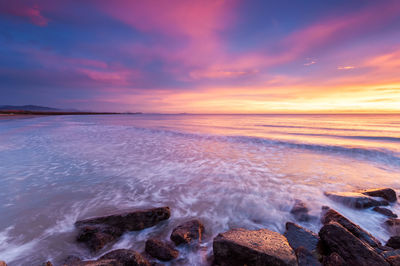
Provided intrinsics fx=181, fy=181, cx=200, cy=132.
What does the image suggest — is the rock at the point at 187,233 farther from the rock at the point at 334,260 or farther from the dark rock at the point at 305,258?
the rock at the point at 334,260

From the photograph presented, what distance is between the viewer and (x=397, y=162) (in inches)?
347

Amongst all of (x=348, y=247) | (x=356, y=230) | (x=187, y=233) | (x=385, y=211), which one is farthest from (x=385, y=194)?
(x=187, y=233)

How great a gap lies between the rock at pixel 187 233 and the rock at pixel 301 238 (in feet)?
5.09

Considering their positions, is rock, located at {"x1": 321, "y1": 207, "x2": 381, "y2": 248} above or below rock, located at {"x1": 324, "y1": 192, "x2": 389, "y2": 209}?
above

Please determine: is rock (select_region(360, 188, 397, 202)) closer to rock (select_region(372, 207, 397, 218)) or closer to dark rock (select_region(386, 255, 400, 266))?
rock (select_region(372, 207, 397, 218))

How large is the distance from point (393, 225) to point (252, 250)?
3.34m

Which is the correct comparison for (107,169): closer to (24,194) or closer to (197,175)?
(24,194)

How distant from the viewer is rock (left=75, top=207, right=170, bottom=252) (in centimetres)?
308

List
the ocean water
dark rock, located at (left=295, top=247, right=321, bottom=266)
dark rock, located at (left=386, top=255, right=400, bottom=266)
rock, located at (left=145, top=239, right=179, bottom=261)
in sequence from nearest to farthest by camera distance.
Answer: dark rock, located at (left=386, top=255, right=400, bottom=266) → dark rock, located at (left=295, top=247, right=321, bottom=266) → rock, located at (left=145, top=239, right=179, bottom=261) → the ocean water

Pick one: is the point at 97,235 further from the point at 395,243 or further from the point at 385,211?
the point at 385,211

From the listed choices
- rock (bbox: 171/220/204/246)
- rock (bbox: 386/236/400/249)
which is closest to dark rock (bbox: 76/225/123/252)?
rock (bbox: 171/220/204/246)

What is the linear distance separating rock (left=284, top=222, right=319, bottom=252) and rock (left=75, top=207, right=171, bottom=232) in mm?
2519

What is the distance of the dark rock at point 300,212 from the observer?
398 cm

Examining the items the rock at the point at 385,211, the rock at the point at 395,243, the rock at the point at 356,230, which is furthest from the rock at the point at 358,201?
the rock at the point at 395,243
